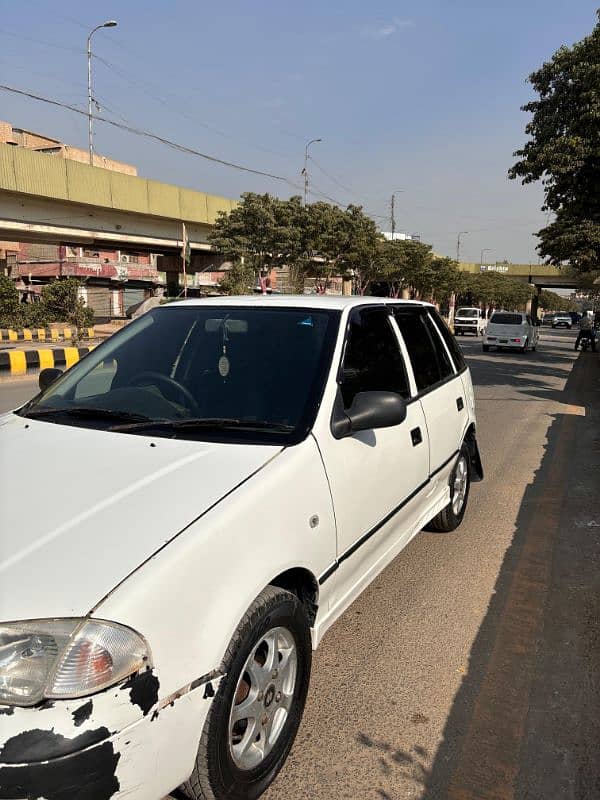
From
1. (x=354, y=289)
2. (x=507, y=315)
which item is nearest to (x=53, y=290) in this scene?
(x=507, y=315)

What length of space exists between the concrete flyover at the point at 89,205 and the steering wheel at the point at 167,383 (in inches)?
943

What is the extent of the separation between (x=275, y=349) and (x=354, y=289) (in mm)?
50088

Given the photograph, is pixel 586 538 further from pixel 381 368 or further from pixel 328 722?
pixel 328 722

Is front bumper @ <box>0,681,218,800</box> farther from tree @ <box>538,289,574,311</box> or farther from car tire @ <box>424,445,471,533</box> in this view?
tree @ <box>538,289,574,311</box>

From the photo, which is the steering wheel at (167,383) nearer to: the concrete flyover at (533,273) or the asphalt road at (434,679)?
the asphalt road at (434,679)

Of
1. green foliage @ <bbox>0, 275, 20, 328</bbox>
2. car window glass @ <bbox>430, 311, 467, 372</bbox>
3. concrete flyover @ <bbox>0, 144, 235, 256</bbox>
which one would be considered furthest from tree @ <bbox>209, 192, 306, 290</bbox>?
car window glass @ <bbox>430, 311, 467, 372</bbox>

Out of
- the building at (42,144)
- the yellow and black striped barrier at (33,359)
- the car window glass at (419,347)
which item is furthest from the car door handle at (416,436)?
the building at (42,144)

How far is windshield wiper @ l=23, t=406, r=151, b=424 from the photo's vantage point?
2.74 meters

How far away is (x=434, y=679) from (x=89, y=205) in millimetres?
28135

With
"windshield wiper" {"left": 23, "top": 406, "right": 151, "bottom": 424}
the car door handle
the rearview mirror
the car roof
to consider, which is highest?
the car roof

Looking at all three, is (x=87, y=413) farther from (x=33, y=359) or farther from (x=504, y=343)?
(x=504, y=343)

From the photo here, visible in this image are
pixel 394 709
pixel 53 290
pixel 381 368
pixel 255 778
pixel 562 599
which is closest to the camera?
pixel 255 778

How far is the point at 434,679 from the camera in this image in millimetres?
2914

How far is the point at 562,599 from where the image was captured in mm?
3707
